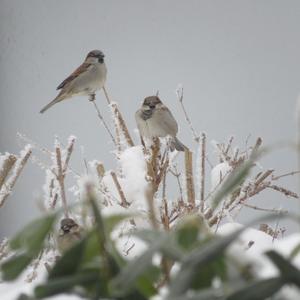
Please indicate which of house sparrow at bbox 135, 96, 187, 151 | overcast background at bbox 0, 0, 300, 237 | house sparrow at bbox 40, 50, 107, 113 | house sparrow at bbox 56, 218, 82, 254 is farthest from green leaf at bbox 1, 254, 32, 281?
overcast background at bbox 0, 0, 300, 237

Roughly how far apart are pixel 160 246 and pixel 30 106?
289cm

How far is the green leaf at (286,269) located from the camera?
14 cm

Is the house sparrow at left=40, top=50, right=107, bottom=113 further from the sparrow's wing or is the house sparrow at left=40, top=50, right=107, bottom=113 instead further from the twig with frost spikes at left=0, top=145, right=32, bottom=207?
the twig with frost spikes at left=0, top=145, right=32, bottom=207

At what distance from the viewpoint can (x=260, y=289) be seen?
0.15 m

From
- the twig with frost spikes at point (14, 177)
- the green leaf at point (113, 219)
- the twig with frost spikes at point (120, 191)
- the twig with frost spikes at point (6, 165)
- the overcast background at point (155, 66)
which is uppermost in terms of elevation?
the green leaf at point (113, 219)

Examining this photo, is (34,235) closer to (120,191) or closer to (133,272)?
(133,272)

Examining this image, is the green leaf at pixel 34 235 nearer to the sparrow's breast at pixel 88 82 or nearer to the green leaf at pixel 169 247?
the green leaf at pixel 169 247

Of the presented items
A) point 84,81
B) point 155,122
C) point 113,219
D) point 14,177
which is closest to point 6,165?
point 14,177

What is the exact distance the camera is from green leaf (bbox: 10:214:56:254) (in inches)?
6.4

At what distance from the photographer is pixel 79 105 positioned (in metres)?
2.90

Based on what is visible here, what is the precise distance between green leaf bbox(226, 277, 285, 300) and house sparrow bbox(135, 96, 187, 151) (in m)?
1.28

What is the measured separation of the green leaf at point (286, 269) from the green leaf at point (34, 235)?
51 mm

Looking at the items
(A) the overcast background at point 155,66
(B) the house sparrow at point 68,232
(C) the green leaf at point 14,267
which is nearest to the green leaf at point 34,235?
(C) the green leaf at point 14,267

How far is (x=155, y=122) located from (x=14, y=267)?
133 cm
